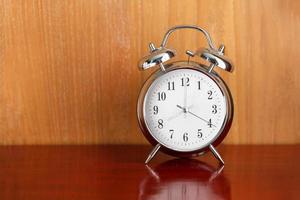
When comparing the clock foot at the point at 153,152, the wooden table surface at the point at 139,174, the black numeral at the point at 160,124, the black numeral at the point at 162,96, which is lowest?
the wooden table surface at the point at 139,174

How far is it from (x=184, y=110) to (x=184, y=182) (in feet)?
0.49

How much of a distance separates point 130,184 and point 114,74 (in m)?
0.32

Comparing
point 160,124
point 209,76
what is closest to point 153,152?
point 160,124

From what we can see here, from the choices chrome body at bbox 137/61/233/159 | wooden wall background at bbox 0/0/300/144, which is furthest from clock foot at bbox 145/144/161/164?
wooden wall background at bbox 0/0/300/144

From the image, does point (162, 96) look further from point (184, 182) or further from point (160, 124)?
point (184, 182)

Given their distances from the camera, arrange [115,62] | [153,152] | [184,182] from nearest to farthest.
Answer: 1. [184,182]
2. [153,152]
3. [115,62]

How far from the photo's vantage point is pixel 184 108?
1030 millimetres

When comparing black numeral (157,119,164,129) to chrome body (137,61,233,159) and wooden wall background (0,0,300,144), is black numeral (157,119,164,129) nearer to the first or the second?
chrome body (137,61,233,159)

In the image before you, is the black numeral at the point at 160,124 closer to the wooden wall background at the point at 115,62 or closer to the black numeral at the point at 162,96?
the black numeral at the point at 162,96

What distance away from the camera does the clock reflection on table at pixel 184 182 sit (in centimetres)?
88

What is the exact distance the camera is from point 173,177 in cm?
97

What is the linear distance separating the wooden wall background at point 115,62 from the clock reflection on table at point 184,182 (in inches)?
7.1

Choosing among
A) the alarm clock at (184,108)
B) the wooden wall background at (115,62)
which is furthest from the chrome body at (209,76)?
the wooden wall background at (115,62)

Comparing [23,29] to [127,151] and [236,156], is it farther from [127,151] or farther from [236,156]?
[236,156]
